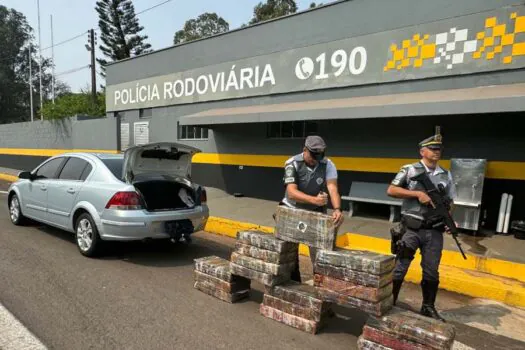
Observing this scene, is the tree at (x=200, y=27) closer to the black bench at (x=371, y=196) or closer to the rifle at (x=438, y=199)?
the black bench at (x=371, y=196)

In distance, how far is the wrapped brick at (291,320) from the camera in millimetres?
3480

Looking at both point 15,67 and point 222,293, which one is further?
point 15,67

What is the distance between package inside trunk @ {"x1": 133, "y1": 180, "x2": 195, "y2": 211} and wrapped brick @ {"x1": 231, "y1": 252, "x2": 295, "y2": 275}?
1925mm

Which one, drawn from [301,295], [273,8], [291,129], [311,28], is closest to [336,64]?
[311,28]

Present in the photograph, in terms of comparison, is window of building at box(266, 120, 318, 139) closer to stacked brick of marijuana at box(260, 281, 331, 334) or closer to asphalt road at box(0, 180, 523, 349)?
asphalt road at box(0, 180, 523, 349)

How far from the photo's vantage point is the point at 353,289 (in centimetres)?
318

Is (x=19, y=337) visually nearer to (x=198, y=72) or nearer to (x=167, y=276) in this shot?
(x=167, y=276)

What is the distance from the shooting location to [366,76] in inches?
334

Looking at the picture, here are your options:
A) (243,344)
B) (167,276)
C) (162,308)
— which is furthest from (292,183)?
(167,276)

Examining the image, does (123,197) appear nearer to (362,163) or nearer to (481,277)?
(481,277)

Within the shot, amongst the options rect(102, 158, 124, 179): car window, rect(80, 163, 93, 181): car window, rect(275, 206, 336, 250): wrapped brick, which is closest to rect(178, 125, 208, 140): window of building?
rect(102, 158, 124, 179): car window

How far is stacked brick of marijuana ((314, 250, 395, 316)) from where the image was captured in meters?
3.08

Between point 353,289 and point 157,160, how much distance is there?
3680 mm

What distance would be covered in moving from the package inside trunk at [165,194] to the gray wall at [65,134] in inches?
408
